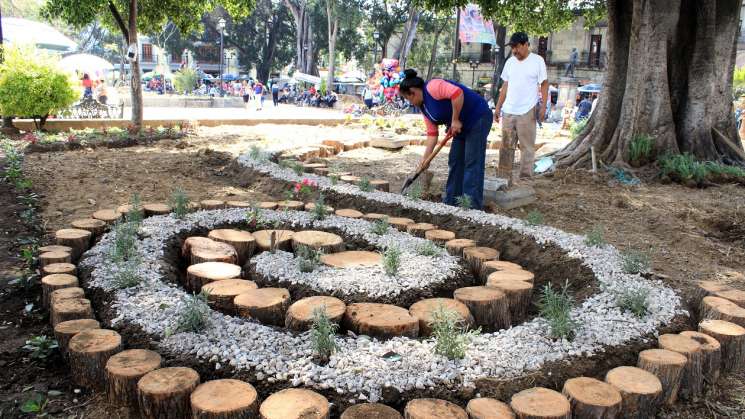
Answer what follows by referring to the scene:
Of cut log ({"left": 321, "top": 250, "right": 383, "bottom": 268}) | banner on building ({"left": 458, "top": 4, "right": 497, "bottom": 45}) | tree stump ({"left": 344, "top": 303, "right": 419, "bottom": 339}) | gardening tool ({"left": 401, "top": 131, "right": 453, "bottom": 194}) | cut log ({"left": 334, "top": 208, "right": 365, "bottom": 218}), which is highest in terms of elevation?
banner on building ({"left": 458, "top": 4, "right": 497, "bottom": 45})

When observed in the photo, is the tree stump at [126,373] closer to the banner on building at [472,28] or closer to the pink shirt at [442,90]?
the pink shirt at [442,90]

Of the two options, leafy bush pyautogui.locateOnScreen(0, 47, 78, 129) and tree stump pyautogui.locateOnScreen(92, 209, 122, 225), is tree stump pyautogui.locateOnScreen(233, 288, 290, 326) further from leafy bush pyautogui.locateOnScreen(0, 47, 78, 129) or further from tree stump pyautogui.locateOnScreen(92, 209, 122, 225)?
leafy bush pyautogui.locateOnScreen(0, 47, 78, 129)

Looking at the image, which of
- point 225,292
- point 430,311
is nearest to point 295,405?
point 430,311

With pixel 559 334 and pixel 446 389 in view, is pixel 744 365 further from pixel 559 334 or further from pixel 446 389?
pixel 446 389

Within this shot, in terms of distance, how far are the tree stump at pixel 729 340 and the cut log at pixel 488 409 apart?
4.50ft

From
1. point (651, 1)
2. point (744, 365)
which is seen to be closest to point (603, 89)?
point (651, 1)

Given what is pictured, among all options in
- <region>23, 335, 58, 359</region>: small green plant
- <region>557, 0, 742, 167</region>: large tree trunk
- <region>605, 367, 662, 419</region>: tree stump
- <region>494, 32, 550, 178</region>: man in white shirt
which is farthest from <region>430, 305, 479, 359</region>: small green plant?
<region>557, 0, 742, 167</region>: large tree trunk

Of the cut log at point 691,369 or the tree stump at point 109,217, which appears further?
the tree stump at point 109,217

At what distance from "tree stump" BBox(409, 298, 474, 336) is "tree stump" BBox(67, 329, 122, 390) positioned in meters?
1.38

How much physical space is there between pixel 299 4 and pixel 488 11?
27.8 m

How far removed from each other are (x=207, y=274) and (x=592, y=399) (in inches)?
87.0

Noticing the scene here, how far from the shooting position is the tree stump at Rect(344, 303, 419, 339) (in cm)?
271

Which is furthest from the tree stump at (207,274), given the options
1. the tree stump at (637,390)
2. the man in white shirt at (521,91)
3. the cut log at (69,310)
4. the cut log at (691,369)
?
the man in white shirt at (521,91)

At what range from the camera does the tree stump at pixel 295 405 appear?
1.94m
